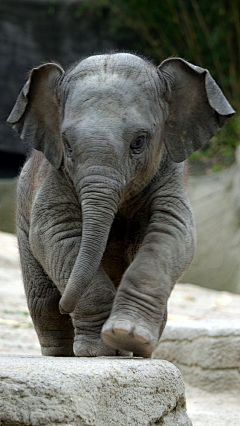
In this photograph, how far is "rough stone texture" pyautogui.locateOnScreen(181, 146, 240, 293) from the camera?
457 inches

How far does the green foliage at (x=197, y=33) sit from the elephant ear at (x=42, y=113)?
10.5 metres

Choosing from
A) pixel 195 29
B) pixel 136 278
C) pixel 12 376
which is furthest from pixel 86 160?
pixel 195 29

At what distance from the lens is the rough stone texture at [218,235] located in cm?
1162

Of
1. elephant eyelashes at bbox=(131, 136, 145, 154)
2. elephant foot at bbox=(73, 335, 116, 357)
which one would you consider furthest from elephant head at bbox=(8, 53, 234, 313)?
elephant foot at bbox=(73, 335, 116, 357)

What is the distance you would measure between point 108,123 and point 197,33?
43.9 feet

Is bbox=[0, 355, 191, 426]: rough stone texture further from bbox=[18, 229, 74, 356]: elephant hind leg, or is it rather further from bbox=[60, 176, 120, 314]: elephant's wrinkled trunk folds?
bbox=[18, 229, 74, 356]: elephant hind leg

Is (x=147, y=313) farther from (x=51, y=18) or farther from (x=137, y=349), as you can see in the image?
(x=51, y=18)

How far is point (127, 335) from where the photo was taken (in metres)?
3.41

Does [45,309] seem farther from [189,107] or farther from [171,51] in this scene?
[171,51]

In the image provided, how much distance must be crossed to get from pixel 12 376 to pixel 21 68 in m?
16.6

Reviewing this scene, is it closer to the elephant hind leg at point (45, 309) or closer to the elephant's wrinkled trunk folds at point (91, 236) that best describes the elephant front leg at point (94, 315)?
the elephant's wrinkled trunk folds at point (91, 236)

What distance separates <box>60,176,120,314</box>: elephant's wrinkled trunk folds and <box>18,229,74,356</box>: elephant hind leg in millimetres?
1058

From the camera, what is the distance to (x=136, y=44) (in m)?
18.0

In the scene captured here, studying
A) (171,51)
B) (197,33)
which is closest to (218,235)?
(197,33)
